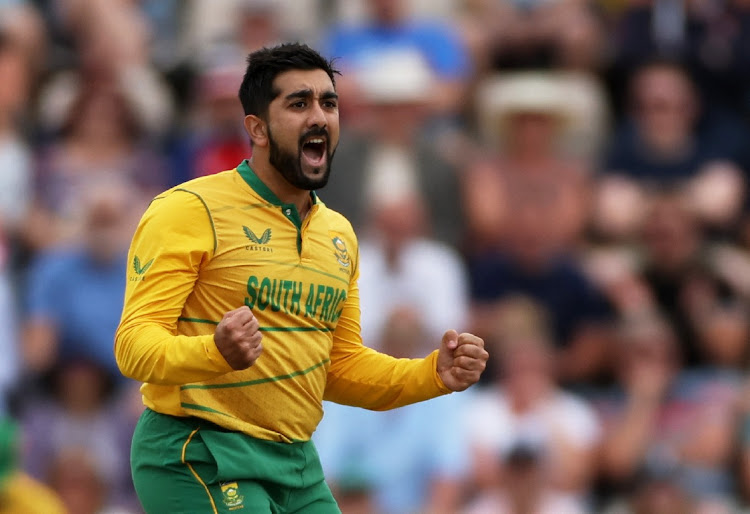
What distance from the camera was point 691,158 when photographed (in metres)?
10.8

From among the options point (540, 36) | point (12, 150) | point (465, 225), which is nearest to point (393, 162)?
point (465, 225)

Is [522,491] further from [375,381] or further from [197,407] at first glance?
[197,407]

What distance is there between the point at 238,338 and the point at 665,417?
19.4 feet

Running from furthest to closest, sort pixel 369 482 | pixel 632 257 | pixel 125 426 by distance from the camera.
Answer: pixel 632 257 < pixel 125 426 < pixel 369 482

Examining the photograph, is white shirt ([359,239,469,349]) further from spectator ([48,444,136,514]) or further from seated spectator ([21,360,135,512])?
spectator ([48,444,136,514])

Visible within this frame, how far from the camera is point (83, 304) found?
9742mm

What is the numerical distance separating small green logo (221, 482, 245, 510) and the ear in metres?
1.14

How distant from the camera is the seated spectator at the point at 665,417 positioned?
941cm

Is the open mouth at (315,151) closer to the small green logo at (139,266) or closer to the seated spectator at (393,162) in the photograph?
the small green logo at (139,266)

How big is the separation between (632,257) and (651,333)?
0.78 meters

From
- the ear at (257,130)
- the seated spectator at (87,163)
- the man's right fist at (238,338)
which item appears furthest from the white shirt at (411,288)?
the man's right fist at (238,338)

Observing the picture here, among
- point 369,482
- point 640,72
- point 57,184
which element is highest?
point 640,72

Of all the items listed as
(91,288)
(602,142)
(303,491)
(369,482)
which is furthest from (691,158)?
(303,491)

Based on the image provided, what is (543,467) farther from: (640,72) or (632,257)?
(640,72)
